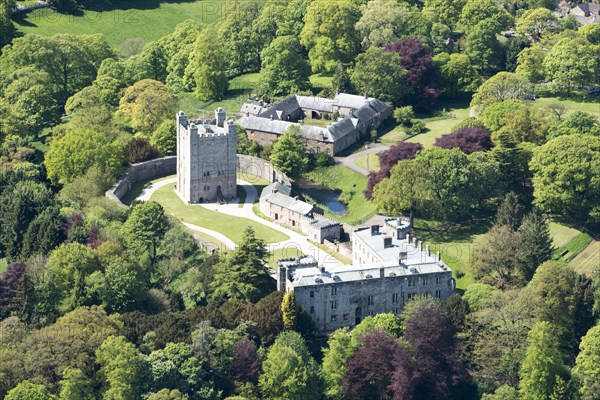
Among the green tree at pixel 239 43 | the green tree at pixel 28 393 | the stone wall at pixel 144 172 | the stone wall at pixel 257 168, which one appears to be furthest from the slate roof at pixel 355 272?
the green tree at pixel 239 43

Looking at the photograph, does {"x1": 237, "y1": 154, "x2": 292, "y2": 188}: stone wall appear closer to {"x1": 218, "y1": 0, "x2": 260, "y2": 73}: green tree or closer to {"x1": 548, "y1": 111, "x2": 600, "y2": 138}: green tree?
{"x1": 548, "y1": 111, "x2": 600, "y2": 138}: green tree

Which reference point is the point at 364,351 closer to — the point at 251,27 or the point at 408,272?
the point at 408,272

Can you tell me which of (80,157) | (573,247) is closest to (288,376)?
(573,247)

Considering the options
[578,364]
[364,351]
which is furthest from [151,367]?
[578,364]

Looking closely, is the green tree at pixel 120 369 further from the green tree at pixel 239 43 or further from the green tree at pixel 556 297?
the green tree at pixel 239 43

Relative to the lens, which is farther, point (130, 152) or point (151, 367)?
point (130, 152)

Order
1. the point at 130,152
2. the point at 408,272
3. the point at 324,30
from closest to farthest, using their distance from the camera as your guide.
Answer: the point at 408,272, the point at 130,152, the point at 324,30

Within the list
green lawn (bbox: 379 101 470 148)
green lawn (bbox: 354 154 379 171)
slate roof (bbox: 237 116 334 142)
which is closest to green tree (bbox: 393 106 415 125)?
green lawn (bbox: 379 101 470 148)

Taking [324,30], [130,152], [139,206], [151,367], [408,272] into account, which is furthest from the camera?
[324,30]
